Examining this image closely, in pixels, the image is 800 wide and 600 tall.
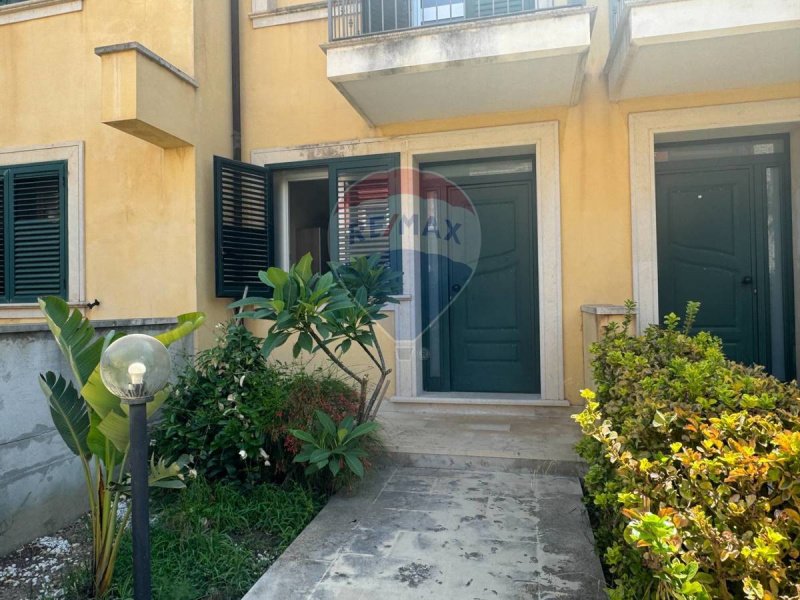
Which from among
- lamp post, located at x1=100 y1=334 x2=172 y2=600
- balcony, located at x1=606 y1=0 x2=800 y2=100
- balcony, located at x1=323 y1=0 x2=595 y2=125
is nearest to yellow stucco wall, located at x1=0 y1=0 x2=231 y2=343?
balcony, located at x1=323 y1=0 x2=595 y2=125

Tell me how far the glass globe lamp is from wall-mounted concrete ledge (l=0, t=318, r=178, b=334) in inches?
67.8

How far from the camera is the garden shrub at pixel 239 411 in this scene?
3.45 metres

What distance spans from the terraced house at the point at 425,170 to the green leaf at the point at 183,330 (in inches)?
72.4

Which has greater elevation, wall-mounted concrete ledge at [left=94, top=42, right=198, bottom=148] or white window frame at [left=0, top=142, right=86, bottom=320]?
wall-mounted concrete ledge at [left=94, top=42, right=198, bottom=148]

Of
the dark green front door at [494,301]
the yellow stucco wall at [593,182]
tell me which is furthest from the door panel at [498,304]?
the yellow stucco wall at [593,182]

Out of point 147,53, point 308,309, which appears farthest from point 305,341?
point 147,53

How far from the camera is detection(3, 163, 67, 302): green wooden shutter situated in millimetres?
5762

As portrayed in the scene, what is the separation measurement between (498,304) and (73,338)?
422 centimetres

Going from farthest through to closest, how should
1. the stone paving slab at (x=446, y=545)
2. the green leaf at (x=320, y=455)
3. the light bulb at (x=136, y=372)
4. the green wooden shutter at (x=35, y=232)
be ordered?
the green wooden shutter at (x=35, y=232) < the green leaf at (x=320, y=455) < the stone paving slab at (x=446, y=545) < the light bulb at (x=136, y=372)

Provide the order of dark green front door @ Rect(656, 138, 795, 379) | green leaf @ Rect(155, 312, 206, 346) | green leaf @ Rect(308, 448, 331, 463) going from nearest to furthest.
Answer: green leaf @ Rect(155, 312, 206, 346) < green leaf @ Rect(308, 448, 331, 463) < dark green front door @ Rect(656, 138, 795, 379)

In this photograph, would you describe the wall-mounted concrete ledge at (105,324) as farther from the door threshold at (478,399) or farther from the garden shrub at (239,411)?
the door threshold at (478,399)

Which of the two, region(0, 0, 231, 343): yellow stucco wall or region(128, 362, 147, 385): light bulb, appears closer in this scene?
region(128, 362, 147, 385): light bulb

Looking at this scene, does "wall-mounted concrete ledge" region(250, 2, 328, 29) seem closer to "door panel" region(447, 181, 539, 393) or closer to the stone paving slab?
"door panel" region(447, 181, 539, 393)

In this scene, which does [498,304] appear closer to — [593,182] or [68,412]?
[593,182]
